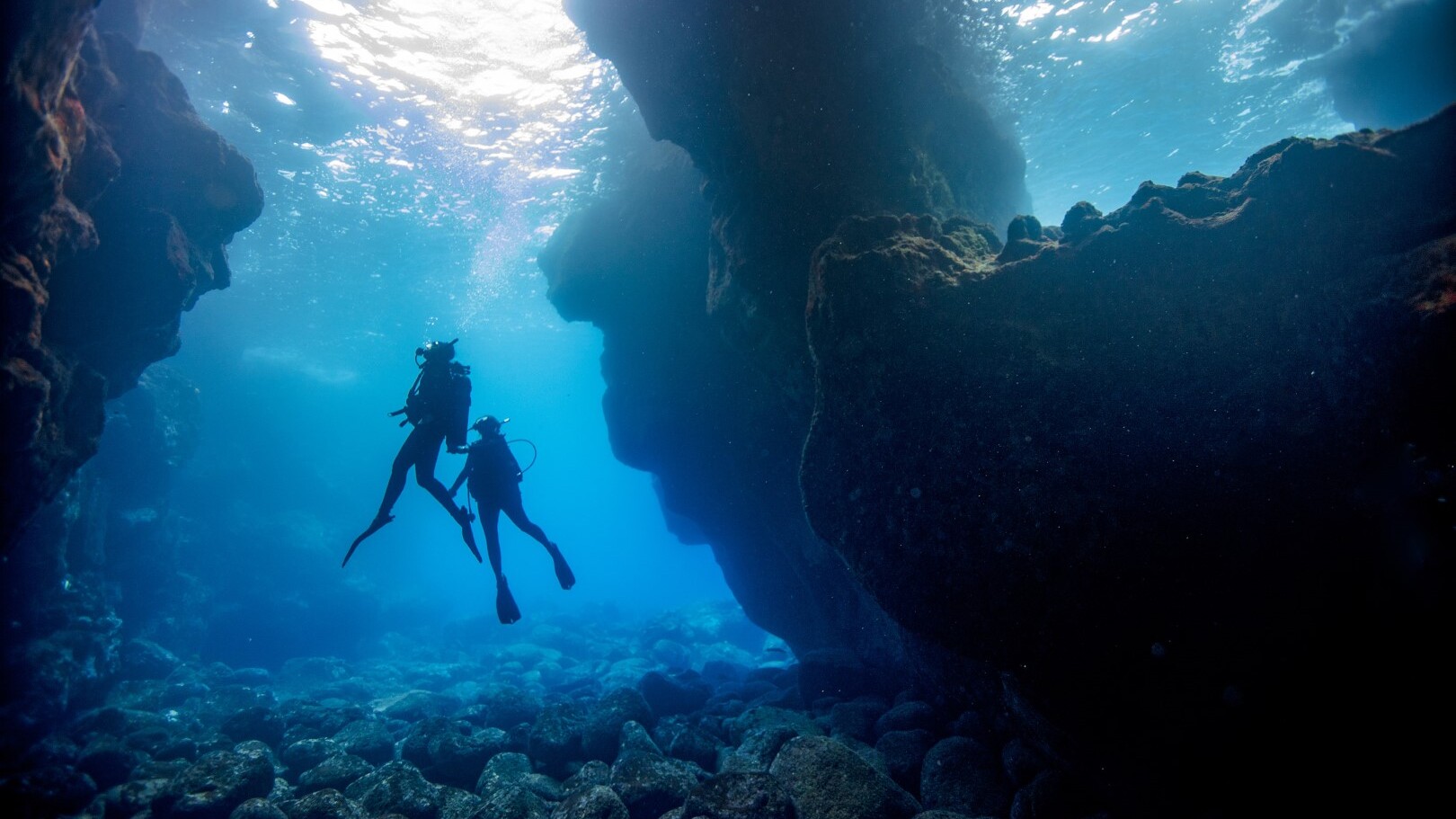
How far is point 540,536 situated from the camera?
→ 8.52 m

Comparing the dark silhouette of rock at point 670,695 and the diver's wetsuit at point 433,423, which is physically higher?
the diver's wetsuit at point 433,423

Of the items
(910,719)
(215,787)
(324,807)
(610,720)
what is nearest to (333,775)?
(215,787)

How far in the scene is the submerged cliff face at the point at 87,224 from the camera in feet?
13.9

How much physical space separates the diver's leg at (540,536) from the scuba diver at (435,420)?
2.57 ft

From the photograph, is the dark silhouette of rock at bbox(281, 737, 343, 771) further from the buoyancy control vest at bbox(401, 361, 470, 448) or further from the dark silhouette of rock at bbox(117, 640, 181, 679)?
the dark silhouette of rock at bbox(117, 640, 181, 679)

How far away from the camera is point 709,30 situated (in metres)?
6.73

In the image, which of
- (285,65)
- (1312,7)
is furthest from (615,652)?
(1312,7)

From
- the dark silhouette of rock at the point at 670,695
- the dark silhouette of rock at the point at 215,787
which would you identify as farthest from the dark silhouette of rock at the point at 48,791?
the dark silhouette of rock at the point at 670,695

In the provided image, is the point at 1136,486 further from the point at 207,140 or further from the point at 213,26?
the point at 213,26

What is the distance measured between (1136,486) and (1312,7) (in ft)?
54.1

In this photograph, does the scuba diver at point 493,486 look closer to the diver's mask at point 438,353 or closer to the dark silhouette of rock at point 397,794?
the diver's mask at point 438,353

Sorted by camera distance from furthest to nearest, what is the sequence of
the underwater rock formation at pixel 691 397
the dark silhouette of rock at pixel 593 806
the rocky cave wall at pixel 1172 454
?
1. the underwater rock formation at pixel 691 397
2. the dark silhouette of rock at pixel 593 806
3. the rocky cave wall at pixel 1172 454

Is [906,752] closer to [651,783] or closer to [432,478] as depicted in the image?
[651,783]

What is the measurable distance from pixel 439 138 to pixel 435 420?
37.6 feet
